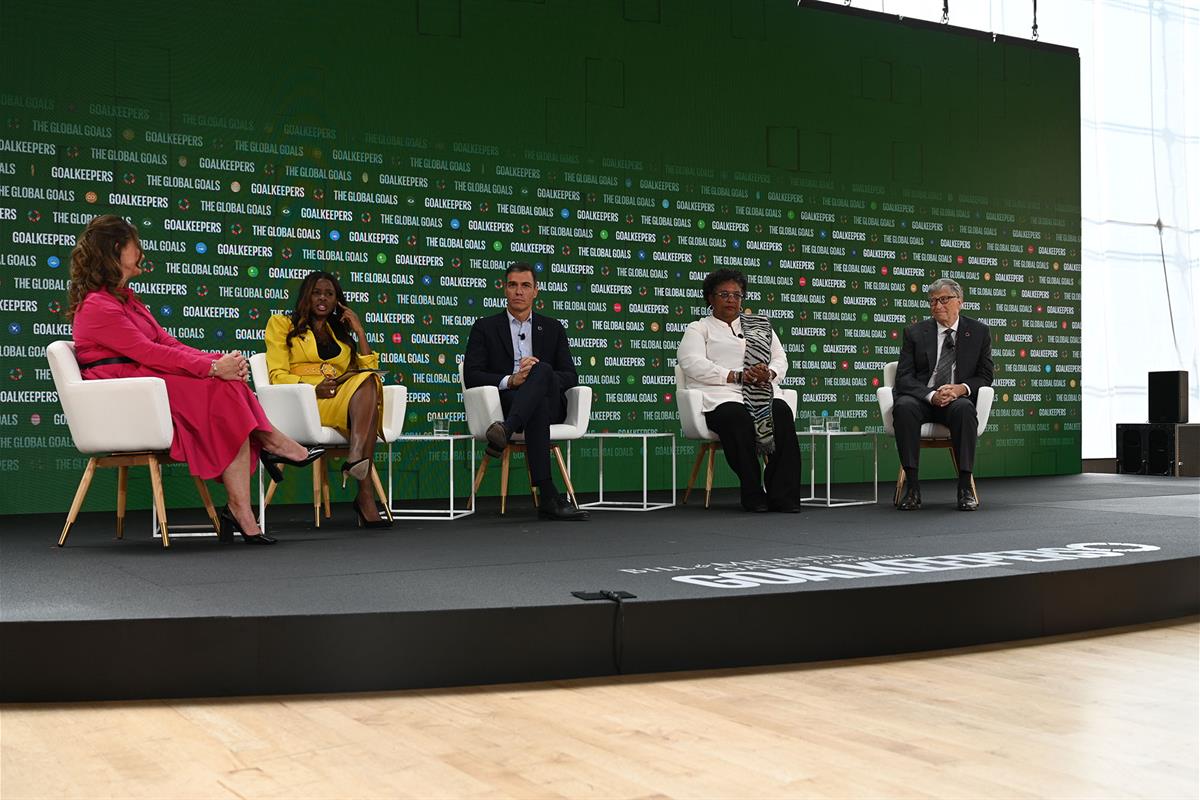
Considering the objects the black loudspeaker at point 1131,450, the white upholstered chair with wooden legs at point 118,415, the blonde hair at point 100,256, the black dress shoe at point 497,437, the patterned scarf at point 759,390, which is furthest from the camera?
the black loudspeaker at point 1131,450

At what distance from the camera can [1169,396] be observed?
30.0ft

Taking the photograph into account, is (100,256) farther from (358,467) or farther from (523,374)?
(523,374)

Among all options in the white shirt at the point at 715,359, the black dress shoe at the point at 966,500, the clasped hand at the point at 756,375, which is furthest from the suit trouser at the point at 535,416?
the black dress shoe at the point at 966,500

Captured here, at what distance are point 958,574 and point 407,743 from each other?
5.85 feet

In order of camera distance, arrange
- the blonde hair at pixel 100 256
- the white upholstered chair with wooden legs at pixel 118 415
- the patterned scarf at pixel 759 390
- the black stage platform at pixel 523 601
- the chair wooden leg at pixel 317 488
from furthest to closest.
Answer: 1. the patterned scarf at pixel 759 390
2. the chair wooden leg at pixel 317 488
3. the blonde hair at pixel 100 256
4. the white upholstered chair with wooden legs at pixel 118 415
5. the black stage platform at pixel 523 601

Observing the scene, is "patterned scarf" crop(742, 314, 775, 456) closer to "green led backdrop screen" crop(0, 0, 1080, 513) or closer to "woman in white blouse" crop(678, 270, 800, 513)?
"woman in white blouse" crop(678, 270, 800, 513)

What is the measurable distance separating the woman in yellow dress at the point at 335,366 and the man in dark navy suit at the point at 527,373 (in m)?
0.57

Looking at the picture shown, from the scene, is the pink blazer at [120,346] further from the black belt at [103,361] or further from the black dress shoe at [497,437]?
the black dress shoe at [497,437]

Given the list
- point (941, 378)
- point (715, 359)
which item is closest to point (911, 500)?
point (941, 378)

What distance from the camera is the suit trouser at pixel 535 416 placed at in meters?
5.38

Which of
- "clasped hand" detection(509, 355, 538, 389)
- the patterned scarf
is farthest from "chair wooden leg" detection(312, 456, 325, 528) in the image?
the patterned scarf

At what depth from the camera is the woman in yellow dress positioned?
5.00 meters

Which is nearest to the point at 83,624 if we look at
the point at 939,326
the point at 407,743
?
the point at 407,743

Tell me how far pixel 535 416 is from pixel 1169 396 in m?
5.97
